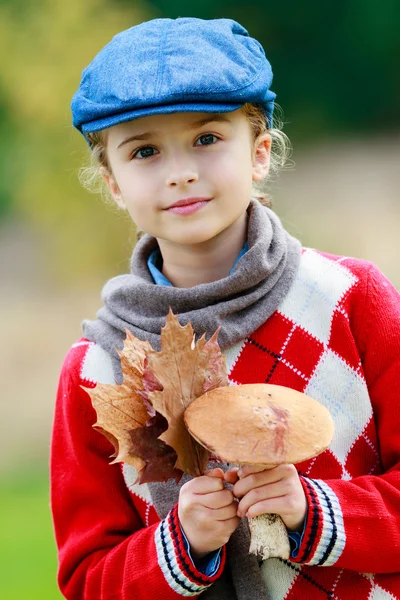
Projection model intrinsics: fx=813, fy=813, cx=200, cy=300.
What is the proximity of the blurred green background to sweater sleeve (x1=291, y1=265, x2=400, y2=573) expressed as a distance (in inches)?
16.5

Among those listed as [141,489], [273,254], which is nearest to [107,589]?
[141,489]

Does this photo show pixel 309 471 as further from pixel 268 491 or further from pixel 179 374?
pixel 179 374

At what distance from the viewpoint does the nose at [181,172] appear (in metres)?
1.63

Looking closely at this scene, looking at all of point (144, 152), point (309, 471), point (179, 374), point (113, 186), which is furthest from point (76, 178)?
point (179, 374)

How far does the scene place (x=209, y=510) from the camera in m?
1.48

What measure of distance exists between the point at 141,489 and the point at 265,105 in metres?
0.90

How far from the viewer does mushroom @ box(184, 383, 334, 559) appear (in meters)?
1.25

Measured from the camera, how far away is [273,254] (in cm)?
180

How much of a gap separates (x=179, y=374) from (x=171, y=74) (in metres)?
0.61

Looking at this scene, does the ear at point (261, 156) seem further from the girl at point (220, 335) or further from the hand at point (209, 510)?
the hand at point (209, 510)

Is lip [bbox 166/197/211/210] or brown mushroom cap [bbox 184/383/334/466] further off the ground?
lip [bbox 166/197/211/210]

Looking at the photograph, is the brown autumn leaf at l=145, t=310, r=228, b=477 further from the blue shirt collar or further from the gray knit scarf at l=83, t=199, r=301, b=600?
the blue shirt collar

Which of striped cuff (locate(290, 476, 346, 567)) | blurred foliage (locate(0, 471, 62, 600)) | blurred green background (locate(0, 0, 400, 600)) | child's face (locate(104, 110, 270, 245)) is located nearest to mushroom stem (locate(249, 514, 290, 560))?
striped cuff (locate(290, 476, 346, 567))

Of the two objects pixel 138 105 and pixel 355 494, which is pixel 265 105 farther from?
pixel 355 494
